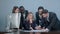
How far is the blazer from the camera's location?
4.28 feet

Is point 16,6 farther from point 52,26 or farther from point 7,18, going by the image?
point 52,26

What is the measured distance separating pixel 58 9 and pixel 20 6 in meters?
0.41

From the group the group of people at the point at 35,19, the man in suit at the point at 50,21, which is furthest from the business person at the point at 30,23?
the man in suit at the point at 50,21

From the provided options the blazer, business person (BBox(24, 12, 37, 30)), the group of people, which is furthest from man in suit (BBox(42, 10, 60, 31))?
the blazer

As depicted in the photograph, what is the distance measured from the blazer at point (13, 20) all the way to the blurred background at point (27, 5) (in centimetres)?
7

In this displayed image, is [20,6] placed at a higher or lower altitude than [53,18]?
higher

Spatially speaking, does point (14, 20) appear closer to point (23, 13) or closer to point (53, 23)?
point (23, 13)

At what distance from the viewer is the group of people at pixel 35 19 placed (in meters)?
1.35

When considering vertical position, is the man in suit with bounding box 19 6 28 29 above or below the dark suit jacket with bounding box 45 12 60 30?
above

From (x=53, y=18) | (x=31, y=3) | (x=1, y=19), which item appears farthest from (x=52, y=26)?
→ (x=1, y=19)

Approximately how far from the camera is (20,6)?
4.69 feet

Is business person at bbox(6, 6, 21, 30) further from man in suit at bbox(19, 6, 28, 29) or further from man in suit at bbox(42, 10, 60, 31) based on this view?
man in suit at bbox(42, 10, 60, 31)

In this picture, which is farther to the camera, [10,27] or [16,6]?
[16,6]

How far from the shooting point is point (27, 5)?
142cm
